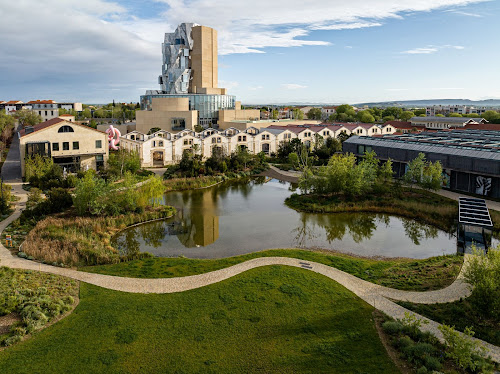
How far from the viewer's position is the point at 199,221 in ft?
86.5

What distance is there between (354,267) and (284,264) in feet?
10.6

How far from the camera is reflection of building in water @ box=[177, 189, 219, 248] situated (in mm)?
22797

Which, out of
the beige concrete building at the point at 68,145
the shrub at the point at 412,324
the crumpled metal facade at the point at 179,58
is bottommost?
the shrub at the point at 412,324

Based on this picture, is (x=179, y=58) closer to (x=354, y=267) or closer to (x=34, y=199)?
(x=34, y=199)

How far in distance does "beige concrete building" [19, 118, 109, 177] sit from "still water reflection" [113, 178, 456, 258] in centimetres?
1304

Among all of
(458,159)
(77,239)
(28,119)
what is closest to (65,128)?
(77,239)

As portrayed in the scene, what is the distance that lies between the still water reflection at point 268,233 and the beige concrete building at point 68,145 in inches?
513

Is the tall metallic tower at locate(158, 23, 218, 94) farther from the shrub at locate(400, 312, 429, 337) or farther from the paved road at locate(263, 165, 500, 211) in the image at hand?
the shrub at locate(400, 312, 429, 337)

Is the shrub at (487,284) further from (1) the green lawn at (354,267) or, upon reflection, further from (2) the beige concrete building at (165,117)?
(2) the beige concrete building at (165,117)

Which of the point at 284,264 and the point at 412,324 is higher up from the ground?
the point at 284,264

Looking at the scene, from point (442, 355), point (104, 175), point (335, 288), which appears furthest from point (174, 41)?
point (442, 355)

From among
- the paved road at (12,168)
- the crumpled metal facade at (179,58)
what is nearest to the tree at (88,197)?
the paved road at (12,168)

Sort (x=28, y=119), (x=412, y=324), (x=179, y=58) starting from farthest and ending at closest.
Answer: (x=179, y=58) < (x=28, y=119) < (x=412, y=324)

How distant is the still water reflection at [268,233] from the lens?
21406 mm
